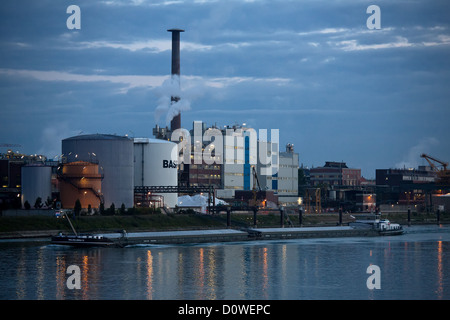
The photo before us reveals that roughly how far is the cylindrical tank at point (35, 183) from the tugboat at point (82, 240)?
85.3ft

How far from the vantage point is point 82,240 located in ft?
304

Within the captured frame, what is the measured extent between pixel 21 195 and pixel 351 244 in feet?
173

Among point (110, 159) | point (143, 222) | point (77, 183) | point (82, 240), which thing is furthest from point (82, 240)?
point (110, 159)

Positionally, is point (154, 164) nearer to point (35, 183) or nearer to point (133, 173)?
point (133, 173)

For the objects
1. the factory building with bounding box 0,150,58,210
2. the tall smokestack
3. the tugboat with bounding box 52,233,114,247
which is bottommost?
the tugboat with bounding box 52,233,114,247

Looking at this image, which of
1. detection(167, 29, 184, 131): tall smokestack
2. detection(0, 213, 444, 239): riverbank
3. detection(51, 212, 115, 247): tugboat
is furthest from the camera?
detection(167, 29, 184, 131): tall smokestack

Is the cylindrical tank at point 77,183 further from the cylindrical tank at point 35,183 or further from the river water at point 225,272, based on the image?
the river water at point 225,272

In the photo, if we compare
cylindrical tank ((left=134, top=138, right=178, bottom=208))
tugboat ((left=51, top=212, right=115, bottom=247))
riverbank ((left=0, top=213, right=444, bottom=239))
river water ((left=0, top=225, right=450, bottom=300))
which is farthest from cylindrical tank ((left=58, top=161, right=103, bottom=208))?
tugboat ((left=51, top=212, right=115, bottom=247))

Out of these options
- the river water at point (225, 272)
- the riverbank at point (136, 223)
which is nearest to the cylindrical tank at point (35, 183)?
the riverbank at point (136, 223)

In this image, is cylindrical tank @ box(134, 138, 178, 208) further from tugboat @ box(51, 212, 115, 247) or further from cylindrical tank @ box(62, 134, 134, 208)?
tugboat @ box(51, 212, 115, 247)

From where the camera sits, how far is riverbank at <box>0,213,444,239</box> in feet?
333

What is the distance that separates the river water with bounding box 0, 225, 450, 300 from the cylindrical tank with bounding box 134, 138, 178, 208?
37.8 m

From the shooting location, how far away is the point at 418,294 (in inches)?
2334
